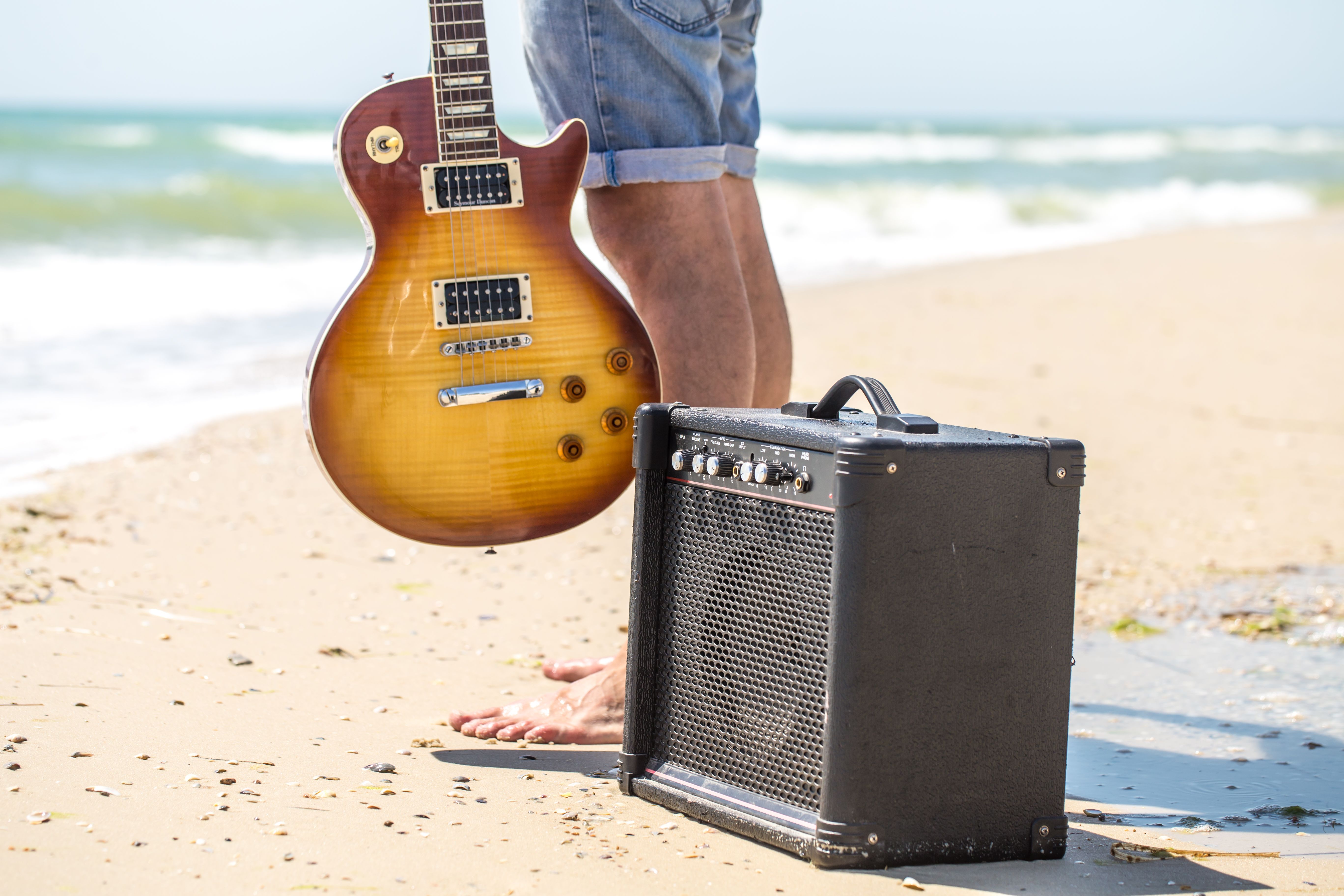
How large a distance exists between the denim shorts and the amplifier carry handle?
505 mm

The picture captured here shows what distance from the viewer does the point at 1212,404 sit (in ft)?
16.5

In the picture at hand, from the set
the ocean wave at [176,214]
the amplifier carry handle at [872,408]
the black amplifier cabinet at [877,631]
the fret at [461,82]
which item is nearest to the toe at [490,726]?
the black amplifier cabinet at [877,631]

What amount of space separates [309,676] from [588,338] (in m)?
0.78

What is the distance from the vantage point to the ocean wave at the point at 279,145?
65.3ft

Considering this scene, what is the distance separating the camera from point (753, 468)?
5.22 ft

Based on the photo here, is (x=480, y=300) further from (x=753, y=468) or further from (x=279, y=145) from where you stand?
(x=279, y=145)

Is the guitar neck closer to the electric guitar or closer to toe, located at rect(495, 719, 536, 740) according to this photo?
the electric guitar

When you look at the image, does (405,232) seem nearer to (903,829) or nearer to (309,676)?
(309,676)

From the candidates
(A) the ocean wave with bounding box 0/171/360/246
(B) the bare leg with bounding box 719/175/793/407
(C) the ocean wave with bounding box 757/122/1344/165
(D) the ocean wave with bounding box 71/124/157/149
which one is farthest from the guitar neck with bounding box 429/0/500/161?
(C) the ocean wave with bounding box 757/122/1344/165

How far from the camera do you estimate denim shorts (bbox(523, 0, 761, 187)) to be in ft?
6.40

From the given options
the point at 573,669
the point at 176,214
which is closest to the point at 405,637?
the point at 573,669

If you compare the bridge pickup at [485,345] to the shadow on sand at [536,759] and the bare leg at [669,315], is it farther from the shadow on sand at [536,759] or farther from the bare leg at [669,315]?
the shadow on sand at [536,759]

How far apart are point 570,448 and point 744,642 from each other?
1.53ft

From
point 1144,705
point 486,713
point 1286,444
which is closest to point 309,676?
point 486,713
